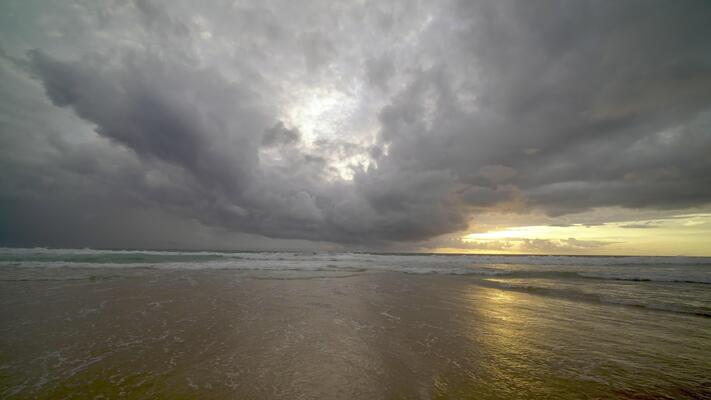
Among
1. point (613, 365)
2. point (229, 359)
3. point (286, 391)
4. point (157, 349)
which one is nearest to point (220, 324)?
point (157, 349)

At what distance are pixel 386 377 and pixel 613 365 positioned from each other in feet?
13.8

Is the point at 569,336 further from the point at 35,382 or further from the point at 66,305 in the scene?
the point at 66,305

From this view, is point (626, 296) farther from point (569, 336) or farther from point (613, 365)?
point (613, 365)

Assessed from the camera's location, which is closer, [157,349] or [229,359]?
[229,359]

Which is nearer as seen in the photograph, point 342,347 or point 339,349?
point 339,349

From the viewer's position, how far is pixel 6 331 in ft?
20.4

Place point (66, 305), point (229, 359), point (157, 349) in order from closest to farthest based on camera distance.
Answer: point (229, 359) < point (157, 349) < point (66, 305)

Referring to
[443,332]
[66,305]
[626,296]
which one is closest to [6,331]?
[66,305]

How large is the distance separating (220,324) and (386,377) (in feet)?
15.9

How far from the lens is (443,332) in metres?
6.68

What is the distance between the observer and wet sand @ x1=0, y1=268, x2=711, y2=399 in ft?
13.0

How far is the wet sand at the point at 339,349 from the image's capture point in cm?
395

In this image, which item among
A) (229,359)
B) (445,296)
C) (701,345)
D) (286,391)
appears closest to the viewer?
(286,391)

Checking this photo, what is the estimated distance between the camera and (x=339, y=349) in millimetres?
5438
